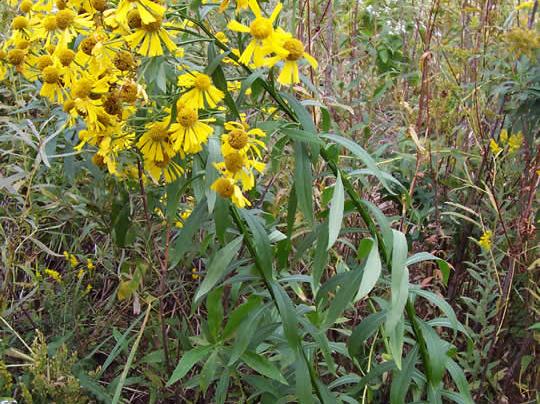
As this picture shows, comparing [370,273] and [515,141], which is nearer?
[370,273]

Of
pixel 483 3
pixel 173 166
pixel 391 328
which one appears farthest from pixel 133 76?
pixel 483 3

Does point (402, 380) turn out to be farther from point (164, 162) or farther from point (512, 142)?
point (512, 142)

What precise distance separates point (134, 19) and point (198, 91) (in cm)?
15

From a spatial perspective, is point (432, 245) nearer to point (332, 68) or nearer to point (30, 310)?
point (332, 68)

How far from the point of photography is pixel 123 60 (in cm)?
111

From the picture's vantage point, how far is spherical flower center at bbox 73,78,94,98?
1.13 metres

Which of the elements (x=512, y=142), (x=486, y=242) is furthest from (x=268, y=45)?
(x=512, y=142)

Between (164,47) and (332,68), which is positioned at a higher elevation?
(164,47)

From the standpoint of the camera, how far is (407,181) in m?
2.16

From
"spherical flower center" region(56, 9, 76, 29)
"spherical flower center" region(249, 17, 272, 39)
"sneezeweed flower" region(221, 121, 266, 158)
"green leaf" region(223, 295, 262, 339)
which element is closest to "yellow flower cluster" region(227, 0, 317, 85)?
"spherical flower center" region(249, 17, 272, 39)

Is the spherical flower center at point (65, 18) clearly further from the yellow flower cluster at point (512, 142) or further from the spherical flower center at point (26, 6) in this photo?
the yellow flower cluster at point (512, 142)

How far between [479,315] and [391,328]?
677 mm

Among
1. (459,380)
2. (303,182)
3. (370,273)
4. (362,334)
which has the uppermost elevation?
(303,182)

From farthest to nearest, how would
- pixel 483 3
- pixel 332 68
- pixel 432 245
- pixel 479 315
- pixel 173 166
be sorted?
pixel 332 68
pixel 432 245
pixel 483 3
pixel 479 315
pixel 173 166
